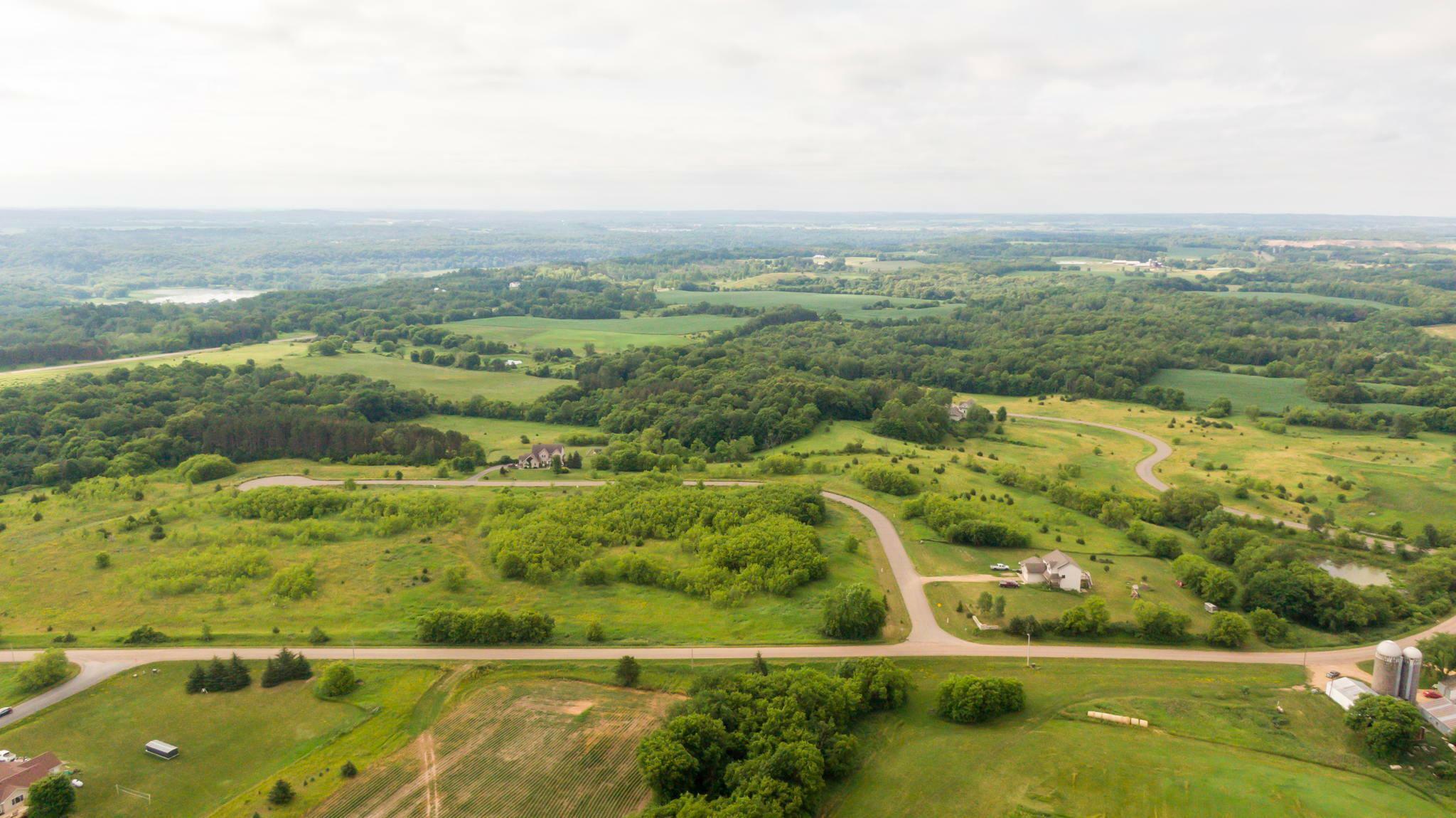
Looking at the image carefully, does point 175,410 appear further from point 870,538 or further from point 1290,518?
point 1290,518

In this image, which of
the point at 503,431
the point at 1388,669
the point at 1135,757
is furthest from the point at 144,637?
the point at 1388,669

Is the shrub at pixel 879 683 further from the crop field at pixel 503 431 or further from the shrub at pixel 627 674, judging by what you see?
the crop field at pixel 503 431

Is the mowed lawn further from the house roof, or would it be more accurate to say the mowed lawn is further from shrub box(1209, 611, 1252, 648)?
shrub box(1209, 611, 1252, 648)

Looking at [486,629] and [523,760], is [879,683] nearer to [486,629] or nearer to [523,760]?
Answer: [523,760]

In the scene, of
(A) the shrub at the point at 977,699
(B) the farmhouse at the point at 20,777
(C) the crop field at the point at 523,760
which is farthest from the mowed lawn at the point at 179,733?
(A) the shrub at the point at 977,699

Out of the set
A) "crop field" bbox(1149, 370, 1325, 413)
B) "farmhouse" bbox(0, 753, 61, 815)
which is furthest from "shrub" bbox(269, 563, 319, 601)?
"crop field" bbox(1149, 370, 1325, 413)

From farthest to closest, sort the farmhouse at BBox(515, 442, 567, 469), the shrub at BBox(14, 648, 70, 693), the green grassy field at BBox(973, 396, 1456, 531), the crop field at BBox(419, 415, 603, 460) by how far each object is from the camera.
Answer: the crop field at BBox(419, 415, 603, 460) < the farmhouse at BBox(515, 442, 567, 469) < the green grassy field at BBox(973, 396, 1456, 531) < the shrub at BBox(14, 648, 70, 693)
